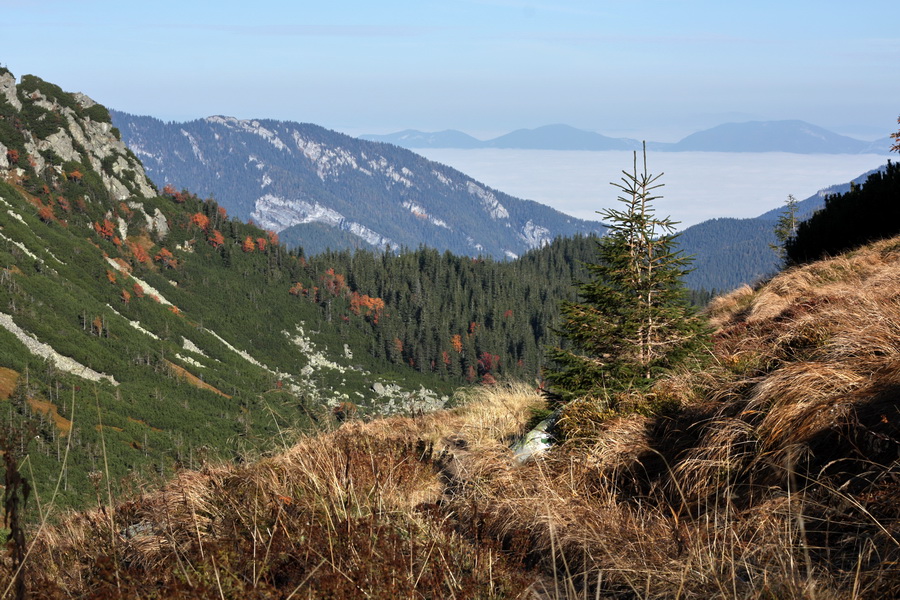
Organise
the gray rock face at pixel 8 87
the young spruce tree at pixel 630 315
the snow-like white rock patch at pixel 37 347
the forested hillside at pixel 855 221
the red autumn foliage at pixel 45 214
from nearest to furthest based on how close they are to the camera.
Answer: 1. the young spruce tree at pixel 630 315
2. the forested hillside at pixel 855 221
3. the snow-like white rock patch at pixel 37 347
4. the red autumn foliage at pixel 45 214
5. the gray rock face at pixel 8 87

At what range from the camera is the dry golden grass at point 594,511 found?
3.52 m

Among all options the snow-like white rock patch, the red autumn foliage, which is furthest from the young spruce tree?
the red autumn foliage

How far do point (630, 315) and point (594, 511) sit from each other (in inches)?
224

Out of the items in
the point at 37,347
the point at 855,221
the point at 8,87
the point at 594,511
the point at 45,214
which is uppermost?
the point at 8,87

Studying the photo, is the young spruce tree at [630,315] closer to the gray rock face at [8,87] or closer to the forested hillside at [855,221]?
the forested hillside at [855,221]

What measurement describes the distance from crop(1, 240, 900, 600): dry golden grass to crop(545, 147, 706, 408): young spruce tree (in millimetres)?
2027

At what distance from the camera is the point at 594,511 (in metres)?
5.00

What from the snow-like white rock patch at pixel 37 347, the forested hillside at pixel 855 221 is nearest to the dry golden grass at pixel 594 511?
the forested hillside at pixel 855 221

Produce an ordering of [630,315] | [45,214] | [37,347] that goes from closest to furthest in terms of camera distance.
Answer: [630,315]
[37,347]
[45,214]

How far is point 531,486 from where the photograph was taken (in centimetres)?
572

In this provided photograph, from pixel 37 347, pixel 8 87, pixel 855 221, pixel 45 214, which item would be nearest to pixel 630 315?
pixel 855 221

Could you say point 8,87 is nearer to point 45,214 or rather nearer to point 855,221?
point 45,214

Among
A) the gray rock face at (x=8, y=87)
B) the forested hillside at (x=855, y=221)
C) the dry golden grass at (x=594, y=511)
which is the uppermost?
the gray rock face at (x=8, y=87)

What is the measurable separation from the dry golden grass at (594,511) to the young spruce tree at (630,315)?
6.65ft
